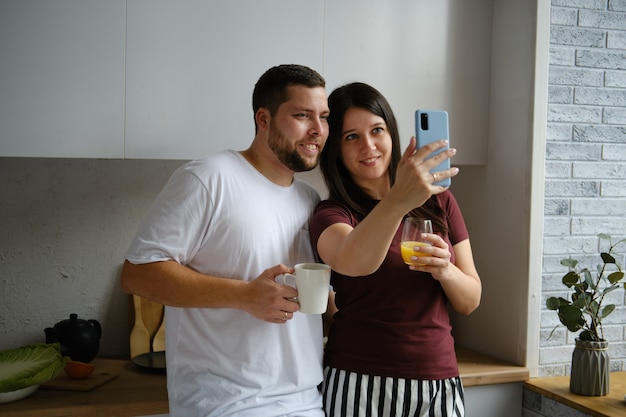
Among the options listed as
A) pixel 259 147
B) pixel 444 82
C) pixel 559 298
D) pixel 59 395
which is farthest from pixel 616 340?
pixel 59 395

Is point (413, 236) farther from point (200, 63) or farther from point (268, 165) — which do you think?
point (200, 63)

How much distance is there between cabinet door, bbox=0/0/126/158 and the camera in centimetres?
195

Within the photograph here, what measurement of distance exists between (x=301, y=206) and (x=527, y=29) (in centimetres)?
116

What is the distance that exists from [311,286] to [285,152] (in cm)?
40

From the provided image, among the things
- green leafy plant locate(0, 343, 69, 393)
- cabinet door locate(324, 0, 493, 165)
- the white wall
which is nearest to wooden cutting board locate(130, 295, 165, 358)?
the white wall

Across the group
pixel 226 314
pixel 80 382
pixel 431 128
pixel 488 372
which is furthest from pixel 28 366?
pixel 488 372

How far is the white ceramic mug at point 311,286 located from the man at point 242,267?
0.09ft

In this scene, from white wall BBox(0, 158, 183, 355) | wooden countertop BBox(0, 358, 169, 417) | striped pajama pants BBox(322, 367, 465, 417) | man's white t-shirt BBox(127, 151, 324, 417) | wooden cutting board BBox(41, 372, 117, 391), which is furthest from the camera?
white wall BBox(0, 158, 183, 355)

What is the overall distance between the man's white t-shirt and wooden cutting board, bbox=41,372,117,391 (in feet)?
1.67

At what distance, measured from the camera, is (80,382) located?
6.93 feet

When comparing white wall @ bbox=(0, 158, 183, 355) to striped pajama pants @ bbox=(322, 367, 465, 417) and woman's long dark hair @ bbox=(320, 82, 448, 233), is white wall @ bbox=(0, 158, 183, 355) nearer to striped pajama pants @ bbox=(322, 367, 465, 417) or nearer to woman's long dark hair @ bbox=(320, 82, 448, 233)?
woman's long dark hair @ bbox=(320, 82, 448, 233)

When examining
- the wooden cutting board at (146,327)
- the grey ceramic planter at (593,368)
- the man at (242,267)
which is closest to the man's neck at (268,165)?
the man at (242,267)

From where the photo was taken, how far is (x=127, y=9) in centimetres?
205

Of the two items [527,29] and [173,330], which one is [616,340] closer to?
[527,29]
